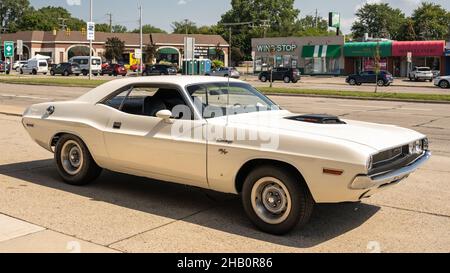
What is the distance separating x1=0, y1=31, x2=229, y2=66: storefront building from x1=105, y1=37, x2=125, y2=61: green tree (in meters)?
3.12

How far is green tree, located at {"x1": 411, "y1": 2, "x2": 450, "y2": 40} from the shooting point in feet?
328

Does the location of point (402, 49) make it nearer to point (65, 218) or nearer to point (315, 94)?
point (315, 94)

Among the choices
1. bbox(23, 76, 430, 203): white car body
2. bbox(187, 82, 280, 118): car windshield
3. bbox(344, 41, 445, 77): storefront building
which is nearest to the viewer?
bbox(23, 76, 430, 203): white car body

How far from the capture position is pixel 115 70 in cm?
6412

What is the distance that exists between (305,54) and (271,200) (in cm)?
7002

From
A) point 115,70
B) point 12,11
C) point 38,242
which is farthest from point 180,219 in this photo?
point 12,11

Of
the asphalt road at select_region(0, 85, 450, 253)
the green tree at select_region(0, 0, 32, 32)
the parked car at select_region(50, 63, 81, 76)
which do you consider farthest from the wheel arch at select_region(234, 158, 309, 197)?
the green tree at select_region(0, 0, 32, 32)

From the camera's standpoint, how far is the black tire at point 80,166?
661cm

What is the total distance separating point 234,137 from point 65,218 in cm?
193

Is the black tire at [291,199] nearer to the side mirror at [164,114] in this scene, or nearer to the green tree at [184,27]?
the side mirror at [164,114]

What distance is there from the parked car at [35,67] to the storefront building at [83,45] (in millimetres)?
22369

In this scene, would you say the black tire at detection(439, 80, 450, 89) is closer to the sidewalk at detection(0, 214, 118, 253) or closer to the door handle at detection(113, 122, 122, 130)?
the door handle at detection(113, 122, 122, 130)

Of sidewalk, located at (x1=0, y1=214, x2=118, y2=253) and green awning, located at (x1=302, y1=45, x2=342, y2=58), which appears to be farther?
green awning, located at (x1=302, y1=45, x2=342, y2=58)
